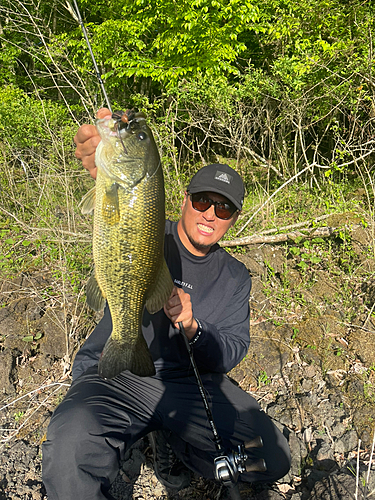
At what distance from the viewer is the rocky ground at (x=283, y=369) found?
9.23 ft

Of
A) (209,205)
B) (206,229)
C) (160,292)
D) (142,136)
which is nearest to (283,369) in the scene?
(206,229)

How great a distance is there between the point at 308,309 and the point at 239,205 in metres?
2.47

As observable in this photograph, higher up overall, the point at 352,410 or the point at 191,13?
the point at 191,13

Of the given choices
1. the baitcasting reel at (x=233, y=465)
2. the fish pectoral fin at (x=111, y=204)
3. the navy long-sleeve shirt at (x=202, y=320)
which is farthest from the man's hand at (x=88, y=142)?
the baitcasting reel at (x=233, y=465)

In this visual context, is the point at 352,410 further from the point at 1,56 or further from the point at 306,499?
the point at 1,56

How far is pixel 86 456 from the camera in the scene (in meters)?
2.13

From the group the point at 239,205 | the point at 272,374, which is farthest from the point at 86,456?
the point at 272,374

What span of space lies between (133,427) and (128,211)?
1614mm

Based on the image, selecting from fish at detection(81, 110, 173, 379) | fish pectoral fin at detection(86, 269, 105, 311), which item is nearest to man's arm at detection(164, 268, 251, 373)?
fish at detection(81, 110, 173, 379)

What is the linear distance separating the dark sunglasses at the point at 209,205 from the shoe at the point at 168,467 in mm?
1890

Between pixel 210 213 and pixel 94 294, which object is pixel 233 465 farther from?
pixel 210 213

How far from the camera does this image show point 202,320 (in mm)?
2773

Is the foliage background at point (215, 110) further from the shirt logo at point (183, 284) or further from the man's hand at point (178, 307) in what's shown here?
the man's hand at point (178, 307)

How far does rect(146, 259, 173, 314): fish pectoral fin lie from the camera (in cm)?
201
